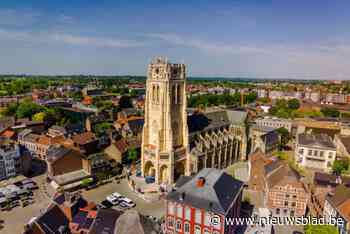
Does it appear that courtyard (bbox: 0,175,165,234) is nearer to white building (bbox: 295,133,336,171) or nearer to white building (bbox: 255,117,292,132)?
white building (bbox: 295,133,336,171)

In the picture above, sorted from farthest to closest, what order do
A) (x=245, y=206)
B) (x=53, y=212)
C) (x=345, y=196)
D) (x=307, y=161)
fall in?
(x=307, y=161), (x=245, y=206), (x=345, y=196), (x=53, y=212)

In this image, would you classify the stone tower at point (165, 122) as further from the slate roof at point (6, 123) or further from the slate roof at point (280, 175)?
the slate roof at point (6, 123)

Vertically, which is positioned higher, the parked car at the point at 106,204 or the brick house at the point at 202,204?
the brick house at the point at 202,204

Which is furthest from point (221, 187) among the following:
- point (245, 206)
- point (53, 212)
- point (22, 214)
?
point (22, 214)

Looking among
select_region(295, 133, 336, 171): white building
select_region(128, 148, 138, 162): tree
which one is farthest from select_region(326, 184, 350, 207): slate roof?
select_region(128, 148, 138, 162): tree

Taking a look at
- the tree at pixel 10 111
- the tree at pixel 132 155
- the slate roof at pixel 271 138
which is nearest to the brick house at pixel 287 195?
the slate roof at pixel 271 138

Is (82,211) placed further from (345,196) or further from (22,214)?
(345,196)

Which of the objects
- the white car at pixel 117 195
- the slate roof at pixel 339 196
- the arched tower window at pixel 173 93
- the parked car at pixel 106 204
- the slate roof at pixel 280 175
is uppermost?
the arched tower window at pixel 173 93
